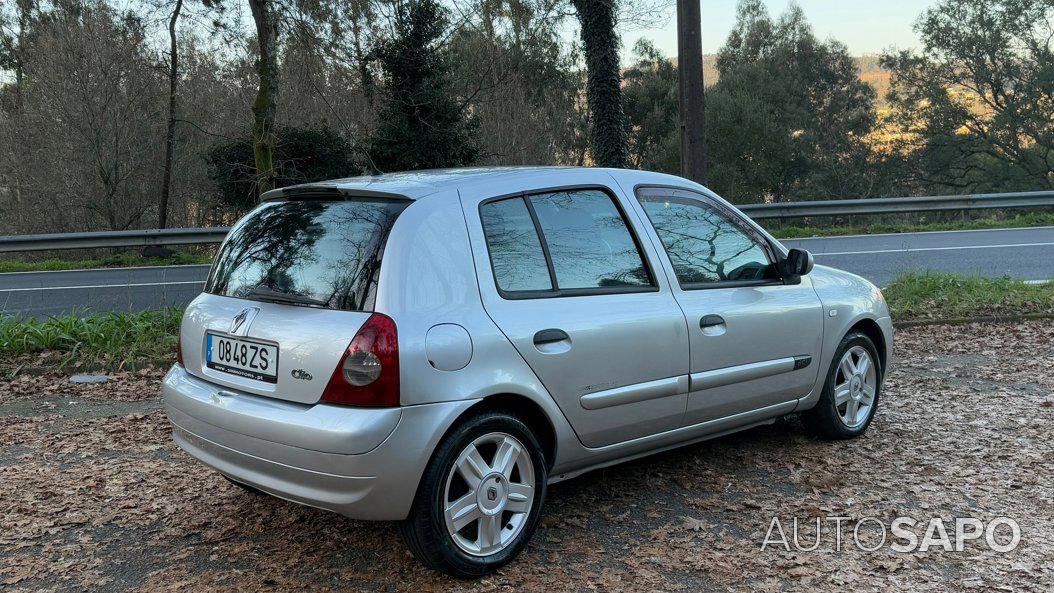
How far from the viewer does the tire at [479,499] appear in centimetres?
331

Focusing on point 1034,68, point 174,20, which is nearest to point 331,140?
point 174,20

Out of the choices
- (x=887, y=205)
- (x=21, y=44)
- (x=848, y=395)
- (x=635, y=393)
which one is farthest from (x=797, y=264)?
(x=21, y=44)

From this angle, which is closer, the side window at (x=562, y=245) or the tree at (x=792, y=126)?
the side window at (x=562, y=245)

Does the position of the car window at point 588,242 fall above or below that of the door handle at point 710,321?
above

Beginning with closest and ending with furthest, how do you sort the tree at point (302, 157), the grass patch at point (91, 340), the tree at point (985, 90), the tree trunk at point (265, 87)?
the grass patch at point (91, 340) → the tree trunk at point (265, 87) → the tree at point (302, 157) → the tree at point (985, 90)

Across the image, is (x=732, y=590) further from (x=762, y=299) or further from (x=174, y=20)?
(x=174, y=20)

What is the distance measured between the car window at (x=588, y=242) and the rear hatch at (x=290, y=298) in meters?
0.75

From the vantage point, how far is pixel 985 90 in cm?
4016

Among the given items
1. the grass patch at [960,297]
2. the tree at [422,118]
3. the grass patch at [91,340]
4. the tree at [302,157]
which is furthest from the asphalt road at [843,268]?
the tree at [422,118]

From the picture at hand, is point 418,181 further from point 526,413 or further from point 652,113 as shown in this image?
point 652,113

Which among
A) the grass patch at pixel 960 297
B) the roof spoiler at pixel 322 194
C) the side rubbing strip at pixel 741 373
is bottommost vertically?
the grass patch at pixel 960 297

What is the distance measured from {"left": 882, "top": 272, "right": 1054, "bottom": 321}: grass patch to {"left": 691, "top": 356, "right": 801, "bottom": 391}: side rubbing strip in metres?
4.69

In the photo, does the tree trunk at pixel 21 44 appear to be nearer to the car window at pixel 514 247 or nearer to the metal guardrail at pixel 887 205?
the metal guardrail at pixel 887 205

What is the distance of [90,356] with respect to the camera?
7.50 m
